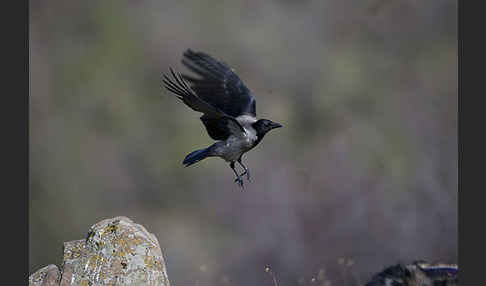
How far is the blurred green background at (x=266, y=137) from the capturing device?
54.0 ft

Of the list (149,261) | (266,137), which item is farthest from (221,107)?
(266,137)

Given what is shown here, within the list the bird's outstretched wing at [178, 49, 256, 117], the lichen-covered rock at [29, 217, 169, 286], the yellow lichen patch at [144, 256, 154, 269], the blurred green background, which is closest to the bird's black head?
the bird's outstretched wing at [178, 49, 256, 117]

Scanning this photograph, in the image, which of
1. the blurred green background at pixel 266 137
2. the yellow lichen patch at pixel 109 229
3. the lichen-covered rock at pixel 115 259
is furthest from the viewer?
the blurred green background at pixel 266 137

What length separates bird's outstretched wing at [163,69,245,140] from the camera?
721 cm

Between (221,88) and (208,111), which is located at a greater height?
(221,88)

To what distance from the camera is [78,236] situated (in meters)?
15.6

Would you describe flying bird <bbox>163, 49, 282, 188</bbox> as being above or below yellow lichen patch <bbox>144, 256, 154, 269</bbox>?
above

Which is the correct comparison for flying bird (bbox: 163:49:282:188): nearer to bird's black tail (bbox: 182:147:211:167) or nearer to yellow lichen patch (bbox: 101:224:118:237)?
bird's black tail (bbox: 182:147:211:167)

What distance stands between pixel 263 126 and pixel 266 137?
9.37m

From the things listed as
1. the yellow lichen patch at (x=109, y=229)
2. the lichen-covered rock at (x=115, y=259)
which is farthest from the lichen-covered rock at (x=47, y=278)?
the yellow lichen patch at (x=109, y=229)

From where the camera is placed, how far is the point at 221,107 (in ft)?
27.9

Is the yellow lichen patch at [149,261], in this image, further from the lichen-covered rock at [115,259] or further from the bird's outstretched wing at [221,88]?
the bird's outstretched wing at [221,88]

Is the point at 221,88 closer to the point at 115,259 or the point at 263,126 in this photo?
the point at 263,126

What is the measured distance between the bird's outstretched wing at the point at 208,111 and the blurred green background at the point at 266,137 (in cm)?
840
